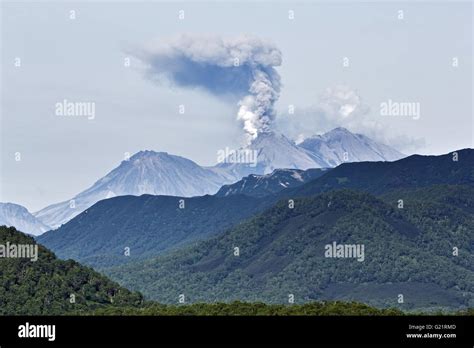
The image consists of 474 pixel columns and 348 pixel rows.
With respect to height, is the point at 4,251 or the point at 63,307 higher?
the point at 4,251
